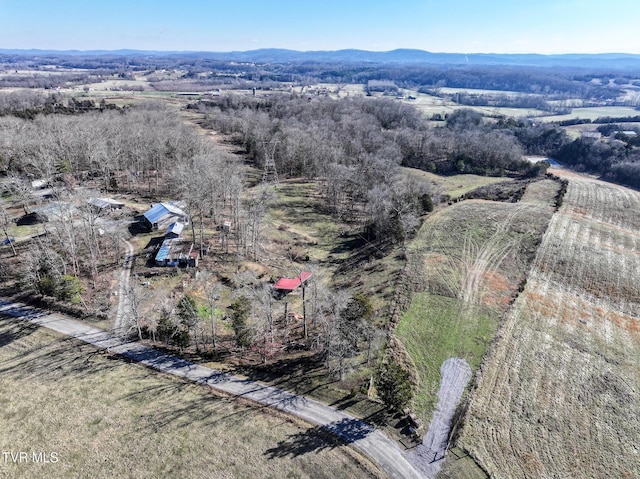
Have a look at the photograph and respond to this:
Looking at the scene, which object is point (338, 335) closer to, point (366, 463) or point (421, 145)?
point (366, 463)

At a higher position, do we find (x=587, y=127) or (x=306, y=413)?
(x=587, y=127)

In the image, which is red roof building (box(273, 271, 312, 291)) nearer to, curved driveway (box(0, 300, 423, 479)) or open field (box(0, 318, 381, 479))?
curved driveway (box(0, 300, 423, 479))

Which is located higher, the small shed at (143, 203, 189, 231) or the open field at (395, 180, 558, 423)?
the small shed at (143, 203, 189, 231)

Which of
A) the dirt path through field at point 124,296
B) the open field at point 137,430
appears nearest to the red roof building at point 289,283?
the dirt path through field at point 124,296

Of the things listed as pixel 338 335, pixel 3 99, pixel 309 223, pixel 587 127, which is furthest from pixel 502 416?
pixel 3 99

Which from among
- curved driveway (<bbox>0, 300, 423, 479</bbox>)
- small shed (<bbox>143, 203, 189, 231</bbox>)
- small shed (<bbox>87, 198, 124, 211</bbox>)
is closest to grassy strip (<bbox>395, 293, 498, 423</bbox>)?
curved driveway (<bbox>0, 300, 423, 479</bbox>)
